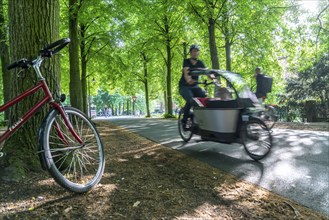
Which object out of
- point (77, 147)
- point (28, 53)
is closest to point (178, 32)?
point (28, 53)

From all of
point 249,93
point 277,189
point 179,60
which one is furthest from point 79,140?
point 179,60

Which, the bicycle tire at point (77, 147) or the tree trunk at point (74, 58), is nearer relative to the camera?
the bicycle tire at point (77, 147)

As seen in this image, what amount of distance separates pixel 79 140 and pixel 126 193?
31.7 inches

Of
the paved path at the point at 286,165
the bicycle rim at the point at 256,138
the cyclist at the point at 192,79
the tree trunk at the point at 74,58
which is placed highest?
the tree trunk at the point at 74,58

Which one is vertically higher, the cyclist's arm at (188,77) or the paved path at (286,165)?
the cyclist's arm at (188,77)

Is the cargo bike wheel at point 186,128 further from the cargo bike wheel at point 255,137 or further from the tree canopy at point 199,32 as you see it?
the tree canopy at point 199,32

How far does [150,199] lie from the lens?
3059 mm

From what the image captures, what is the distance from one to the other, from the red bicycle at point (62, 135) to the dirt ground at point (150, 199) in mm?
221

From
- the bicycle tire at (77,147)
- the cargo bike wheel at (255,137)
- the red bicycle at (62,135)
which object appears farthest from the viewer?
the cargo bike wheel at (255,137)

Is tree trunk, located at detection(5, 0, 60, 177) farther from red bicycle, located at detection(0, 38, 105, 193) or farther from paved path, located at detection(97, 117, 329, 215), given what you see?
paved path, located at detection(97, 117, 329, 215)

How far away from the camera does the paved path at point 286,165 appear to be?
3598mm

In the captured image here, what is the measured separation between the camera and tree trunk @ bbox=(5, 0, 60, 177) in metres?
3.61

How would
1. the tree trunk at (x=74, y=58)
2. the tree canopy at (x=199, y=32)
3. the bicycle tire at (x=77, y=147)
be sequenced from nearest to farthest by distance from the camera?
the bicycle tire at (x=77, y=147) → the tree trunk at (x=74, y=58) → the tree canopy at (x=199, y=32)

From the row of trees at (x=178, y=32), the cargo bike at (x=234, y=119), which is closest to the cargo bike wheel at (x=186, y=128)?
the cargo bike at (x=234, y=119)
